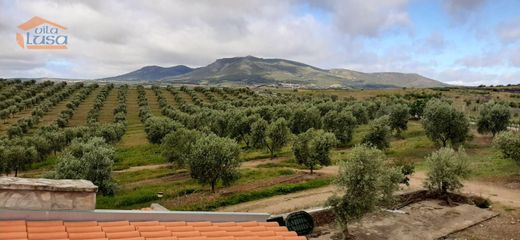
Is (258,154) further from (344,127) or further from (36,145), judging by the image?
(36,145)

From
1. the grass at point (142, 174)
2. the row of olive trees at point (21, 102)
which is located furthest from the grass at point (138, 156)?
the row of olive trees at point (21, 102)

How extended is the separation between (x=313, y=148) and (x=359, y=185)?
21.8m

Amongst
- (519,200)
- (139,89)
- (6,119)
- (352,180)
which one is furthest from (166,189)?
(139,89)

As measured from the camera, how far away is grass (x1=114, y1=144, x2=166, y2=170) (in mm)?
65000

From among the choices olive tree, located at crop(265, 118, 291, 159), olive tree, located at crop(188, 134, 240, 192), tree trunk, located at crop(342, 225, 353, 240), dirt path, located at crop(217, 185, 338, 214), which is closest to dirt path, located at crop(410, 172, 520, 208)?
dirt path, located at crop(217, 185, 338, 214)

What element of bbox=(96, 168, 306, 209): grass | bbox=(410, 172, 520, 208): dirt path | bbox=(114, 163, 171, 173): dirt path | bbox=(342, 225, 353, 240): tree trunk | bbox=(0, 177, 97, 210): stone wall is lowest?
bbox=(114, 163, 171, 173): dirt path

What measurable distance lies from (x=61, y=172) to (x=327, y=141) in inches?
1250

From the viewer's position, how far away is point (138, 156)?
7094cm

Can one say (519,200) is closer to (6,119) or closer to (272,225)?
(272,225)

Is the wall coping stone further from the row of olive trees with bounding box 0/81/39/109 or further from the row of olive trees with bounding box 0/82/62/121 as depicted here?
the row of olive trees with bounding box 0/81/39/109

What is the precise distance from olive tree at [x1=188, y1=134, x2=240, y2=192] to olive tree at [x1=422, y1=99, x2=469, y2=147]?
3395cm

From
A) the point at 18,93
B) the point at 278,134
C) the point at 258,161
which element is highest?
the point at 18,93

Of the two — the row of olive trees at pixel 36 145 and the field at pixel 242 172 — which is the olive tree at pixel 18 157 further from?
the field at pixel 242 172

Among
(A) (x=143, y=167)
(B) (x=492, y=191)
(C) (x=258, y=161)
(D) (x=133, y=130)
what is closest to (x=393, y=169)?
(B) (x=492, y=191)
